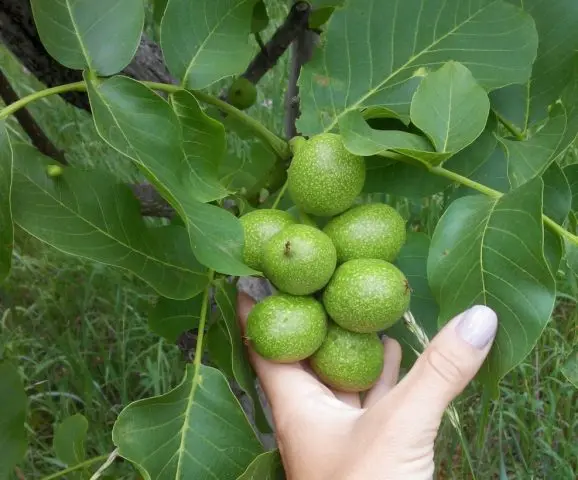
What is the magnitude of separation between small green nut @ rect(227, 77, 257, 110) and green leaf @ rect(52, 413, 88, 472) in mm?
764

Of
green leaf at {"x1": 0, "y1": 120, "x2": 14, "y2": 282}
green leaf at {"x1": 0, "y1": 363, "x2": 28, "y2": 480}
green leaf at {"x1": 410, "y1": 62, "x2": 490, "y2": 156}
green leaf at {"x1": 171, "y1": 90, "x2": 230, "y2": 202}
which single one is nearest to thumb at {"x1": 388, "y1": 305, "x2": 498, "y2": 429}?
green leaf at {"x1": 410, "y1": 62, "x2": 490, "y2": 156}

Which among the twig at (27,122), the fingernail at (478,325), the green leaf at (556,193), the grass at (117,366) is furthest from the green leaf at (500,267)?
the grass at (117,366)

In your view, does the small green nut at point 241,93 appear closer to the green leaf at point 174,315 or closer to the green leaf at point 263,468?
the green leaf at point 174,315

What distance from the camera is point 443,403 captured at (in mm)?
988

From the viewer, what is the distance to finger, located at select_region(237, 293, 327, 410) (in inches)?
44.1

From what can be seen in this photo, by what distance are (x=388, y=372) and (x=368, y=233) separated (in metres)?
0.31

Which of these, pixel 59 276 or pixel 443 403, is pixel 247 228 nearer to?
pixel 443 403

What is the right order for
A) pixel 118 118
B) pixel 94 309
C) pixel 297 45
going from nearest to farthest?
pixel 118 118
pixel 297 45
pixel 94 309

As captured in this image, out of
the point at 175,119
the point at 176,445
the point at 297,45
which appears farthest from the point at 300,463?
the point at 297,45

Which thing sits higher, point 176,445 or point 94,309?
point 176,445

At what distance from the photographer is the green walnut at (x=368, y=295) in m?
0.99

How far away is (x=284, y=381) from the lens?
44.6 inches

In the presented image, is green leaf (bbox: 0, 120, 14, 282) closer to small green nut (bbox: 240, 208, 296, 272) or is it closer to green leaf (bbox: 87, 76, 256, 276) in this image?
green leaf (bbox: 87, 76, 256, 276)

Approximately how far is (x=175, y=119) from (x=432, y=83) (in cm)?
37
